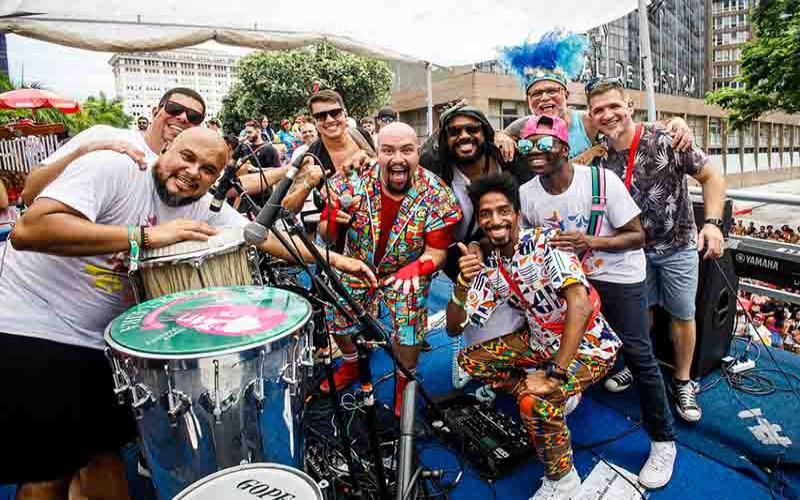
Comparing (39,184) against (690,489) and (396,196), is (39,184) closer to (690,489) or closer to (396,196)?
(396,196)

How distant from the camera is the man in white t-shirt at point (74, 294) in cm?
182

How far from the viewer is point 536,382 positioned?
2.28 meters

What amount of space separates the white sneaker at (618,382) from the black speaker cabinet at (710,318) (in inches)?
13.8

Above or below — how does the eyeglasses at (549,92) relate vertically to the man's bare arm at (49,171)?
above

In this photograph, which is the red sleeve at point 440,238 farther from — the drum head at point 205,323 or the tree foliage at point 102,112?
the tree foliage at point 102,112

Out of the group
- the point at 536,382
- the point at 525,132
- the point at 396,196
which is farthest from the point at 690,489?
the point at 396,196

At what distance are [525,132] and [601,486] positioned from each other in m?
1.94

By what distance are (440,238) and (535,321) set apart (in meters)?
0.75

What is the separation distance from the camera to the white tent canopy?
10.7 ft

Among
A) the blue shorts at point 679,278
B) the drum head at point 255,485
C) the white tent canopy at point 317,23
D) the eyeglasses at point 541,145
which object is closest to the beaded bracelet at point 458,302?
the eyeglasses at point 541,145

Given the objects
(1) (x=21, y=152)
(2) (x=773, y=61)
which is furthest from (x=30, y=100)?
(2) (x=773, y=61)

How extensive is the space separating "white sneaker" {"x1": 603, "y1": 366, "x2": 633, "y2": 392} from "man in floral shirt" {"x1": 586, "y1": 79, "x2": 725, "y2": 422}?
0.39 metres

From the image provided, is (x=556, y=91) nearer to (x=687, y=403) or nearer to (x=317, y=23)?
(x=317, y=23)

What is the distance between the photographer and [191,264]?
1.98 m
